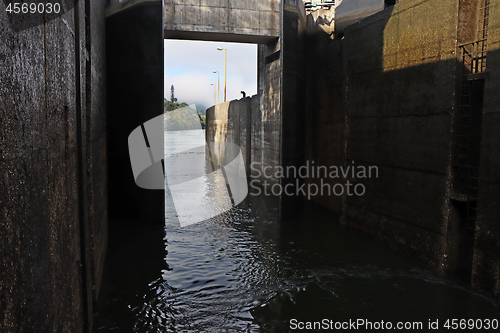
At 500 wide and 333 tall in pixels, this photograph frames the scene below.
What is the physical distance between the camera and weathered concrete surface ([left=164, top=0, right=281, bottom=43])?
43.9 feet

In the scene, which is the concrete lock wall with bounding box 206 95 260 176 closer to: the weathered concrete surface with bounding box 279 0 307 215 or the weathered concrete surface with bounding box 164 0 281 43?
the weathered concrete surface with bounding box 164 0 281 43

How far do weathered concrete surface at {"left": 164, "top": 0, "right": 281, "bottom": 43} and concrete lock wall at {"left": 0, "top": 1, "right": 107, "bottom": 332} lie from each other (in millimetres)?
9027

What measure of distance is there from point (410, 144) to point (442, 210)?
1568 millimetres

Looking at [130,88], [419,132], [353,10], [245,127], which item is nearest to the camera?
[419,132]

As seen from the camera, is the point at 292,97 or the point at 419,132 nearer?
the point at 419,132

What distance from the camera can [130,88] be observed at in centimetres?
1059

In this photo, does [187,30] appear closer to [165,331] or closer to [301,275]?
[301,275]

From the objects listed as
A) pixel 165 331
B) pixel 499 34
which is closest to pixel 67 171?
pixel 165 331

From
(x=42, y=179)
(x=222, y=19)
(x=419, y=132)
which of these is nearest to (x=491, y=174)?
(x=419, y=132)

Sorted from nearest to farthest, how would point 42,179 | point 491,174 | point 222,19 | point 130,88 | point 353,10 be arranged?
1. point 42,179
2. point 491,174
3. point 130,88
4. point 353,10
5. point 222,19

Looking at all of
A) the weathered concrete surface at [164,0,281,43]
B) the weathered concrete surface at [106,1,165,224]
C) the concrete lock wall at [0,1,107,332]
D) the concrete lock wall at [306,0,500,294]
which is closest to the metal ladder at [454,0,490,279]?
the concrete lock wall at [306,0,500,294]

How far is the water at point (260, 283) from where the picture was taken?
616cm

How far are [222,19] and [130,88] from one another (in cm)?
485

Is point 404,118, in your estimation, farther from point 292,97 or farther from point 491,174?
point 292,97
